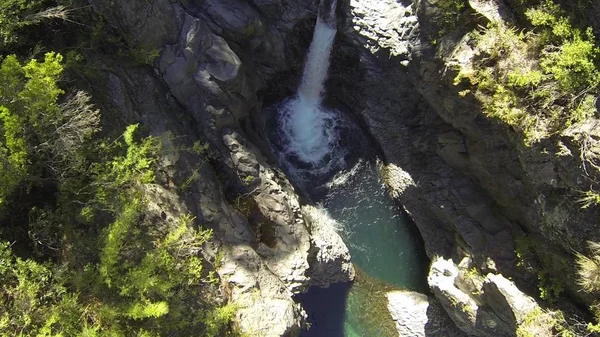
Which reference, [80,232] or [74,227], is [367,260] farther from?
[74,227]

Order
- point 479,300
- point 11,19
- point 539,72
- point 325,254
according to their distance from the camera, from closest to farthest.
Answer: point 11,19 < point 539,72 < point 479,300 < point 325,254

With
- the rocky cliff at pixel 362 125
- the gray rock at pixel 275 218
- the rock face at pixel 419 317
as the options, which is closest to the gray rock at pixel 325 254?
the rocky cliff at pixel 362 125

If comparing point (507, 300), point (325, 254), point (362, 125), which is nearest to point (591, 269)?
point (507, 300)

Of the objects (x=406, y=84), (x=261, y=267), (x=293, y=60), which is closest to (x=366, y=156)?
(x=406, y=84)

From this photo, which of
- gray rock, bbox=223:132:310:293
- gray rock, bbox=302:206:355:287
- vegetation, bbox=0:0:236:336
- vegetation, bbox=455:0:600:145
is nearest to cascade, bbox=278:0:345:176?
gray rock, bbox=302:206:355:287

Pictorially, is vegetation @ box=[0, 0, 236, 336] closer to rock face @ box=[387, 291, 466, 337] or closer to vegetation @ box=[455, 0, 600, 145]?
rock face @ box=[387, 291, 466, 337]

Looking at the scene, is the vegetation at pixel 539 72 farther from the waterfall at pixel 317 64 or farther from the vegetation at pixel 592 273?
the waterfall at pixel 317 64

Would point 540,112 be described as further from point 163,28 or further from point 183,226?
point 163,28
